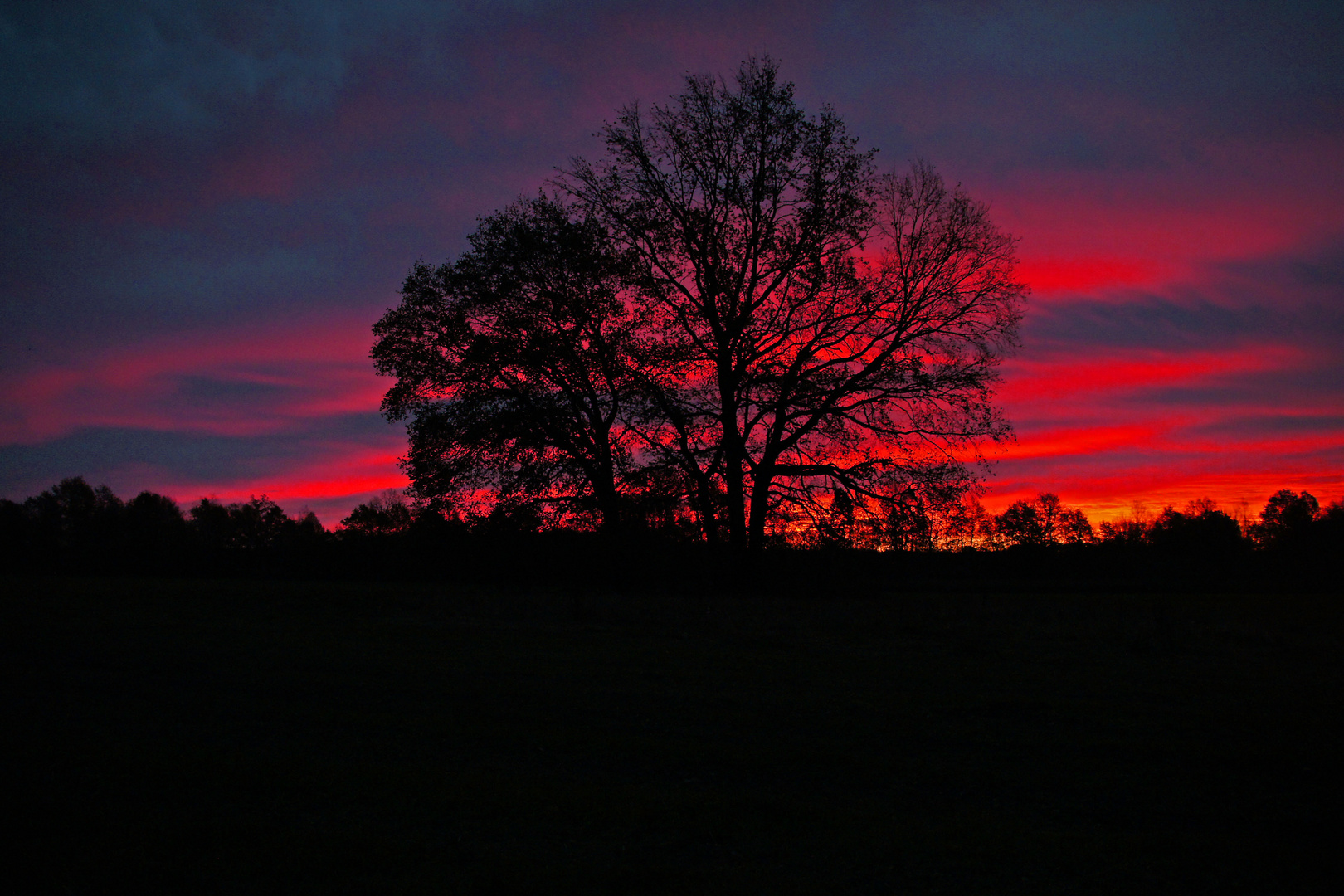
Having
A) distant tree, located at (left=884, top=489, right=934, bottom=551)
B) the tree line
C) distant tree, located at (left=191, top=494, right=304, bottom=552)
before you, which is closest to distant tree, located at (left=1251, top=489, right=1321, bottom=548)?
the tree line

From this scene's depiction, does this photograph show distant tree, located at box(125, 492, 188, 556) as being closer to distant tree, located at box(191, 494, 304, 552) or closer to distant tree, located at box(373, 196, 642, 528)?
distant tree, located at box(191, 494, 304, 552)

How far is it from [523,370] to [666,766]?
20.6m

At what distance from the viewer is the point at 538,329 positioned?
27203 millimetres

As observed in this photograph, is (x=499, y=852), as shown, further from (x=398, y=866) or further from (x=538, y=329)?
(x=538, y=329)

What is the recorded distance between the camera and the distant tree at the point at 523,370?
2658 cm

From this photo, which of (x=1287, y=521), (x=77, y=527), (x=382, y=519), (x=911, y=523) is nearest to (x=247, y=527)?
(x=77, y=527)

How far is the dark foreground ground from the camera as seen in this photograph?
18.6 ft

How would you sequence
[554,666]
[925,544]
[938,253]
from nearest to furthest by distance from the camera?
1. [554,666]
2. [925,544]
3. [938,253]

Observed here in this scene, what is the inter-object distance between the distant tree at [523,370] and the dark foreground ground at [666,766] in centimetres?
1023

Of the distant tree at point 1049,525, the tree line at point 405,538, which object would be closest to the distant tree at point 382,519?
the tree line at point 405,538

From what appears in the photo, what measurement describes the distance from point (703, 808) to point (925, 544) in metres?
19.3

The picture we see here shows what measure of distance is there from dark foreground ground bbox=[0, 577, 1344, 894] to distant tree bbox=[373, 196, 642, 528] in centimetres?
1023

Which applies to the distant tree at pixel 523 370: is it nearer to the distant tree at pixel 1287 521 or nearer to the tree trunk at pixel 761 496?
the tree trunk at pixel 761 496

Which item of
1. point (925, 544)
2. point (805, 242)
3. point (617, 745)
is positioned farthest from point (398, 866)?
point (805, 242)
